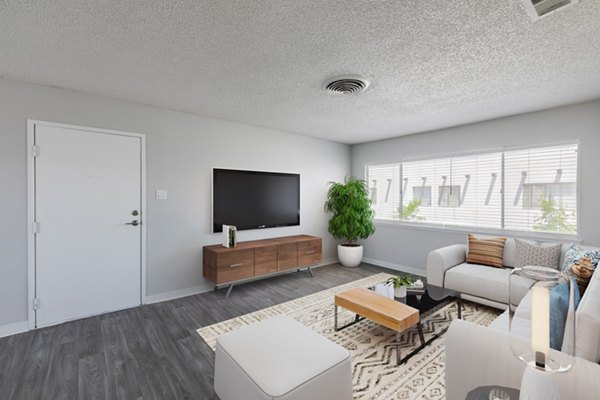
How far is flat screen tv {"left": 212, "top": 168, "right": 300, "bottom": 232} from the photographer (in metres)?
3.90

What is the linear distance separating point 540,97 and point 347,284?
3.25m

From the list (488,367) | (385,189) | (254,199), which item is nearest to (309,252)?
(254,199)

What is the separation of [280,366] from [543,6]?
2502 mm

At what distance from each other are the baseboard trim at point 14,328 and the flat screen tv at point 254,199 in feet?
6.77

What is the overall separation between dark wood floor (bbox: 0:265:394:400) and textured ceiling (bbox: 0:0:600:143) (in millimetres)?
2434

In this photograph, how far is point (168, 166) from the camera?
3494mm

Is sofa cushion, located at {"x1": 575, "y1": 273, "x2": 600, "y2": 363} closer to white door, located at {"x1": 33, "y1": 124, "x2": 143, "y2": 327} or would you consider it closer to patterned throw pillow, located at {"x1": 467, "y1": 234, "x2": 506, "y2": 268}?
patterned throw pillow, located at {"x1": 467, "y1": 234, "x2": 506, "y2": 268}

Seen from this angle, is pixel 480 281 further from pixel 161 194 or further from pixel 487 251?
pixel 161 194

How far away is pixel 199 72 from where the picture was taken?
246 centimetres

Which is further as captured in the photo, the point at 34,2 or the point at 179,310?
the point at 179,310

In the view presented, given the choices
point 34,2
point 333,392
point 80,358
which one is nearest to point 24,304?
point 80,358

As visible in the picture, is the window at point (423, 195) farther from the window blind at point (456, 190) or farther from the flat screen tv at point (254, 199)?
the flat screen tv at point (254, 199)

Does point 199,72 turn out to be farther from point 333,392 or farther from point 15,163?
point 333,392

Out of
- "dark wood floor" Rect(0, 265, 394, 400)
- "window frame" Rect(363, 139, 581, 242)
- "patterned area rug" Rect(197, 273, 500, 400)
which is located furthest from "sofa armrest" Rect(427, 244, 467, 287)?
"dark wood floor" Rect(0, 265, 394, 400)
